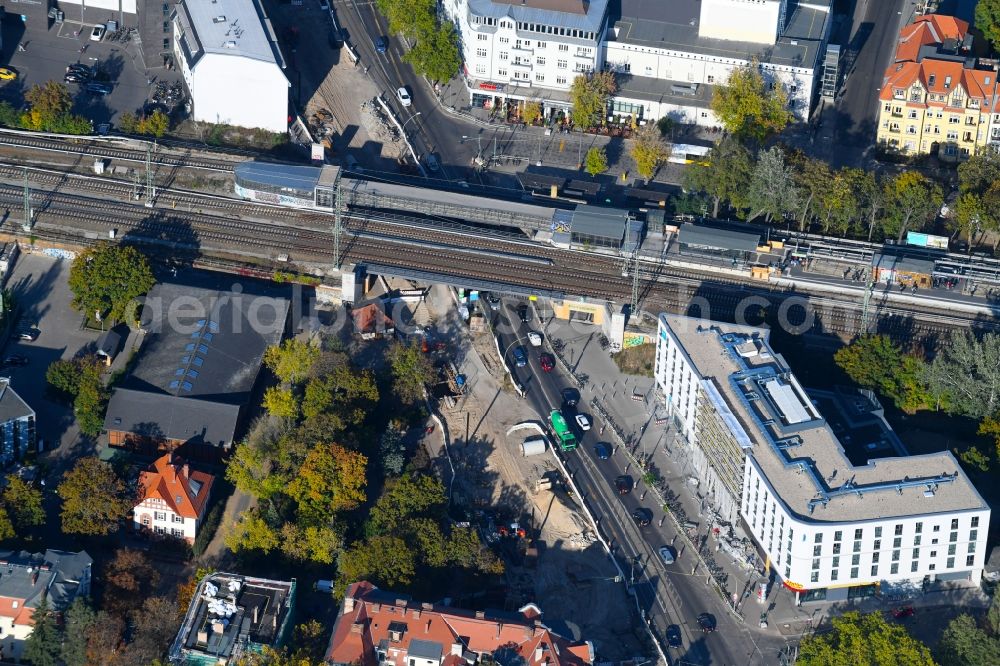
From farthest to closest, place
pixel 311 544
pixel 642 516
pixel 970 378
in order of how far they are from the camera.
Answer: pixel 970 378 → pixel 642 516 → pixel 311 544

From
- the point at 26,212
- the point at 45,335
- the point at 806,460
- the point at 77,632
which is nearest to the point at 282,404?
the point at 45,335

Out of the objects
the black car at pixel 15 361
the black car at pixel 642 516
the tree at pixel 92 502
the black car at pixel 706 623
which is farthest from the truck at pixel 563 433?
the black car at pixel 15 361

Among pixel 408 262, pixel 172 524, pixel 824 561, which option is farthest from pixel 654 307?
pixel 172 524

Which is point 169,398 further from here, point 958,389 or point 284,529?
point 958,389

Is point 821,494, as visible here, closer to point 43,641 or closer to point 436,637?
point 436,637

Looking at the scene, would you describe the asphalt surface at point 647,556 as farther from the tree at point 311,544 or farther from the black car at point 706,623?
the tree at point 311,544

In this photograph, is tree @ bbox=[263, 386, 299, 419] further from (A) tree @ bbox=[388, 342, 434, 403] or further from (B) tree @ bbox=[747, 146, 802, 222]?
(B) tree @ bbox=[747, 146, 802, 222]

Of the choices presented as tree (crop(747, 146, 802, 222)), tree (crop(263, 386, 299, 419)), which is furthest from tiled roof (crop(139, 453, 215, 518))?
tree (crop(747, 146, 802, 222))
